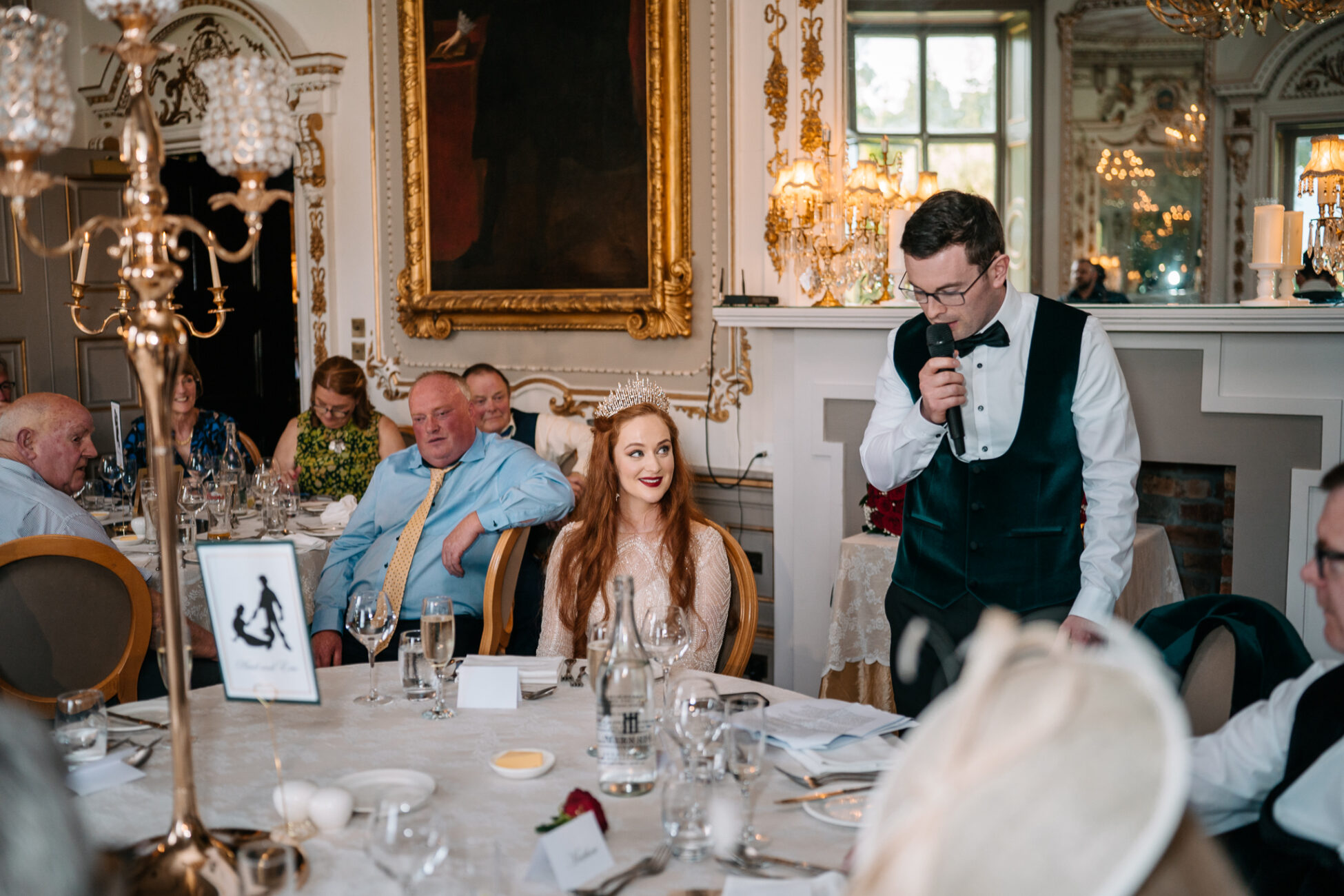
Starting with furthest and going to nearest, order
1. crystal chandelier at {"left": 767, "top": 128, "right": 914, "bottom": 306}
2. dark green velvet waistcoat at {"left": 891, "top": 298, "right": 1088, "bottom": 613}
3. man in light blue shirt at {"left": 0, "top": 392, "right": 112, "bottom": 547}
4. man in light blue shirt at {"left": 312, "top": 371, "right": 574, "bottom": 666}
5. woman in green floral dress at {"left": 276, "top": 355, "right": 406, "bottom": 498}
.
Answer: woman in green floral dress at {"left": 276, "top": 355, "right": 406, "bottom": 498} → crystal chandelier at {"left": 767, "top": 128, "right": 914, "bottom": 306} → man in light blue shirt at {"left": 312, "top": 371, "right": 574, "bottom": 666} → man in light blue shirt at {"left": 0, "top": 392, "right": 112, "bottom": 547} → dark green velvet waistcoat at {"left": 891, "top": 298, "right": 1088, "bottom": 613}

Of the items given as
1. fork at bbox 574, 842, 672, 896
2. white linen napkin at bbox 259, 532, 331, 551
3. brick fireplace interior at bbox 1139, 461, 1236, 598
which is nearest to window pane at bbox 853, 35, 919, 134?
brick fireplace interior at bbox 1139, 461, 1236, 598

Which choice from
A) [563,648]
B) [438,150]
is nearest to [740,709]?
[563,648]

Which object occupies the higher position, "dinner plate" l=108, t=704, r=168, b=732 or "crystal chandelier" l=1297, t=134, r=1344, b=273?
"crystal chandelier" l=1297, t=134, r=1344, b=273

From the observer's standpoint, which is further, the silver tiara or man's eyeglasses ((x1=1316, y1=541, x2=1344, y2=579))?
the silver tiara

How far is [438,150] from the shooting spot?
566 centimetres

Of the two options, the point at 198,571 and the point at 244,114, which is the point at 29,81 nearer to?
the point at 244,114

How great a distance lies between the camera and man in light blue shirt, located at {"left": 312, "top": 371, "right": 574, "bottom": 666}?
3031 mm

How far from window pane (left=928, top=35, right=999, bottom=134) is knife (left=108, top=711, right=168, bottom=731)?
3.49 meters

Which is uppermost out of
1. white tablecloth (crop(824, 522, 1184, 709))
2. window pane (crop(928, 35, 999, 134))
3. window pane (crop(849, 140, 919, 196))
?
window pane (crop(928, 35, 999, 134))

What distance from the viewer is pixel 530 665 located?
2070 mm

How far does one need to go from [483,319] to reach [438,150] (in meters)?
0.90

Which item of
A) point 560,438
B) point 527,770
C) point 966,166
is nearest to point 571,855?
point 527,770

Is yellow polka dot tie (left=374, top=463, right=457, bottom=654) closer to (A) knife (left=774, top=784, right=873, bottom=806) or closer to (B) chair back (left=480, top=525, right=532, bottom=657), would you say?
(B) chair back (left=480, top=525, right=532, bottom=657)

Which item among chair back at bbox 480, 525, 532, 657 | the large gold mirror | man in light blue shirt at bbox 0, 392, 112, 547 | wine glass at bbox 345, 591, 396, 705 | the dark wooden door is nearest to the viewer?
wine glass at bbox 345, 591, 396, 705
